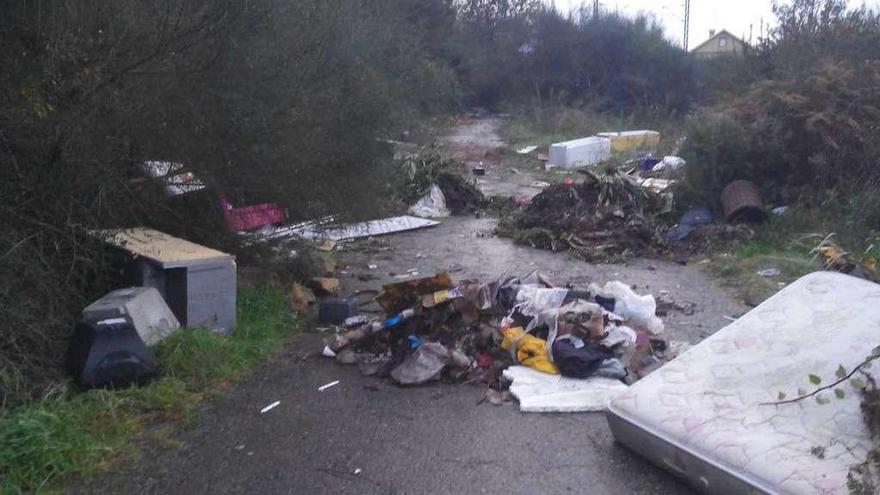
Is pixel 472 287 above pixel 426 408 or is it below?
above

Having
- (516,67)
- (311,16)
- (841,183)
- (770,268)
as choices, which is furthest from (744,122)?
(516,67)

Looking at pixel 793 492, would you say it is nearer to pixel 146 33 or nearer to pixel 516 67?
pixel 146 33

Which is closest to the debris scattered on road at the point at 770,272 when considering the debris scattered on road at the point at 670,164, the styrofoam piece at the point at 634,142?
the debris scattered on road at the point at 670,164

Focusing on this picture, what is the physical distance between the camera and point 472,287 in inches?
258

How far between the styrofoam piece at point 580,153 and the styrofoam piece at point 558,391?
1428 cm

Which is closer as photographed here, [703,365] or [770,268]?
[703,365]

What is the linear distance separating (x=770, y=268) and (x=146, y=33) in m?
6.78

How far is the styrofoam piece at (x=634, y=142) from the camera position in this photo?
21188 mm

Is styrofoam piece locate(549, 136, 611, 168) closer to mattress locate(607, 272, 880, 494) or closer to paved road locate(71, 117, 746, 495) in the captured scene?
paved road locate(71, 117, 746, 495)

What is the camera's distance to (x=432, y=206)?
14.1 meters

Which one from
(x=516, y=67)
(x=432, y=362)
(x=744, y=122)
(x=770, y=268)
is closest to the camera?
(x=432, y=362)

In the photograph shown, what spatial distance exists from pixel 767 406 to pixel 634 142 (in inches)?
726

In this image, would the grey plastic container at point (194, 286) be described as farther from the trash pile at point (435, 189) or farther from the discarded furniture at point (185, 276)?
the trash pile at point (435, 189)

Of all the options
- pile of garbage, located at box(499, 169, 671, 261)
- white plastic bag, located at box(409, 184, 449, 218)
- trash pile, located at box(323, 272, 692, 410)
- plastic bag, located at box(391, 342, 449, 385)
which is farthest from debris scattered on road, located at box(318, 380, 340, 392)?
white plastic bag, located at box(409, 184, 449, 218)
